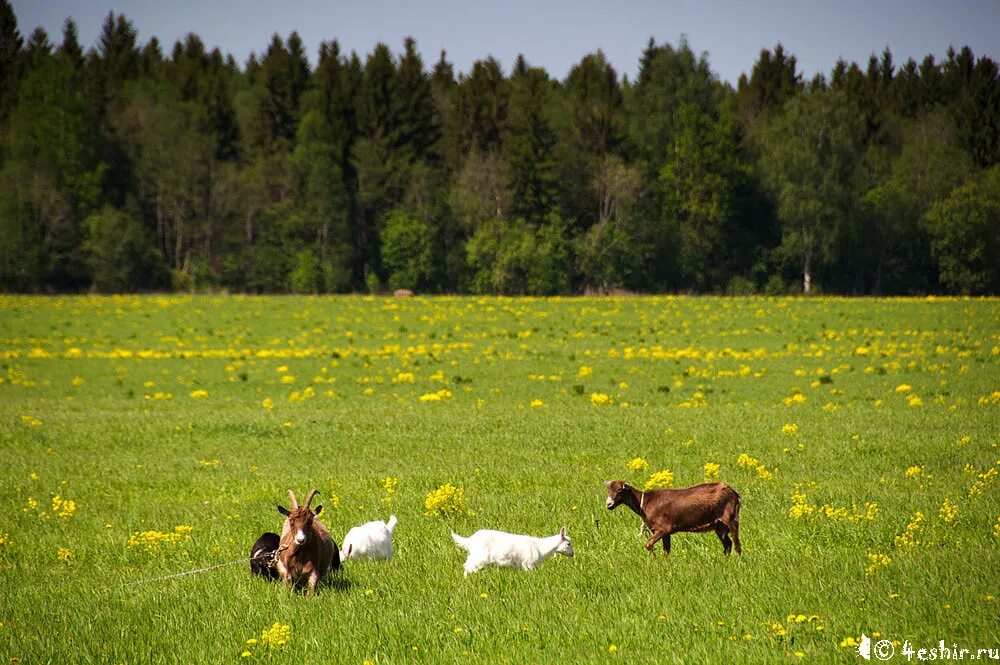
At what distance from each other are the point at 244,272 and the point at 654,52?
52.5m

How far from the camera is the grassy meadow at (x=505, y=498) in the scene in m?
8.30

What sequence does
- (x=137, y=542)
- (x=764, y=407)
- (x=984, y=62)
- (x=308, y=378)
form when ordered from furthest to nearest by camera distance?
(x=984, y=62), (x=308, y=378), (x=764, y=407), (x=137, y=542)

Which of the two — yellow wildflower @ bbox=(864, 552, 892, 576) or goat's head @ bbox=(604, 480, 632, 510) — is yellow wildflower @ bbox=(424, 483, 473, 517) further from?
yellow wildflower @ bbox=(864, 552, 892, 576)

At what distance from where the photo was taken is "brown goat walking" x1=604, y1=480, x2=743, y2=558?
942 cm

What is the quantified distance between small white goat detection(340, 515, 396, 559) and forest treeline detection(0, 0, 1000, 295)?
245 ft

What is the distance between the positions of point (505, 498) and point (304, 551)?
16.1ft

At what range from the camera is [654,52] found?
108 meters

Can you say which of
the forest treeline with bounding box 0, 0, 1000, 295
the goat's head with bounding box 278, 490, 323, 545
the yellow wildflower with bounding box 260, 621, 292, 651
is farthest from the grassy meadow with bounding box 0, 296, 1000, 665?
the forest treeline with bounding box 0, 0, 1000, 295

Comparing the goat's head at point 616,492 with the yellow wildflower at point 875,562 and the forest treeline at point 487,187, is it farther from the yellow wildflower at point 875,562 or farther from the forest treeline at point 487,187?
the forest treeline at point 487,187

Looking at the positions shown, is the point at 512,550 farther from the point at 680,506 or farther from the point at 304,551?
the point at 304,551

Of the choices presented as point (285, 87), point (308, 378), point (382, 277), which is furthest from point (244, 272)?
point (308, 378)

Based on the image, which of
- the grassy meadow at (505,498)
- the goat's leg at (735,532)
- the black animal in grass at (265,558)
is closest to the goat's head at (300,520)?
the grassy meadow at (505,498)

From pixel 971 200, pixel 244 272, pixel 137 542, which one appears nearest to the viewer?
pixel 137 542

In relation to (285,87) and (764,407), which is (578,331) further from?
(285,87)
